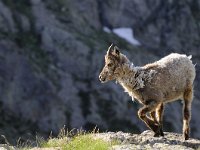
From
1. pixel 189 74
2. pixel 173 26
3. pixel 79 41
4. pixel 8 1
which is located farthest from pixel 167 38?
pixel 189 74

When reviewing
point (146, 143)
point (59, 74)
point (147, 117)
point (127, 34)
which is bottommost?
point (146, 143)

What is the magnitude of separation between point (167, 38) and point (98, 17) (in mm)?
19345

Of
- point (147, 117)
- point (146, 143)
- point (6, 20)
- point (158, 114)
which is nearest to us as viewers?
point (146, 143)

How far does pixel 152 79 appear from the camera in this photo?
60.4ft

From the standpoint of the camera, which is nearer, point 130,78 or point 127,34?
point 130,78

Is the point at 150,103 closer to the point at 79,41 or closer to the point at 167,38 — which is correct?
the point at 79,41

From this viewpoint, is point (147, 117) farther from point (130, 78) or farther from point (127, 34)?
point (127, 34)

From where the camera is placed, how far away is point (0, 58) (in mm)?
99188

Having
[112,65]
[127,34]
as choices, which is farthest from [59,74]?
[112,65]

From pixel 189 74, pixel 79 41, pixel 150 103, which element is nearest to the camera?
pixel 150 103

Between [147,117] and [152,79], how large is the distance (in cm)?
141

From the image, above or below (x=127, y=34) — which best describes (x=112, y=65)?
below

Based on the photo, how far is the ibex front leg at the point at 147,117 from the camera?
17641mm

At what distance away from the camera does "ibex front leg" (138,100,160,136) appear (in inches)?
695
